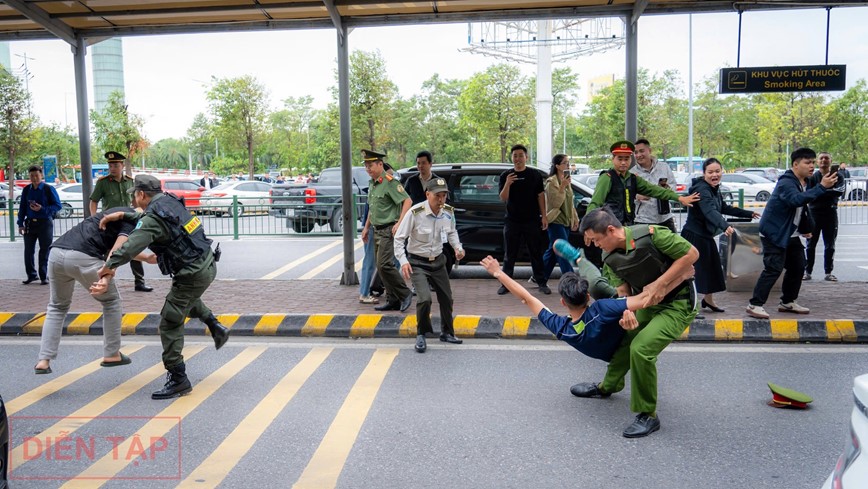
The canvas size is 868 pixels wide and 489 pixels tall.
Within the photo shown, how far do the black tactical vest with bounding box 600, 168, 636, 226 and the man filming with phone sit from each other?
0.63 meters

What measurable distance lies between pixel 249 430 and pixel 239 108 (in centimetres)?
4065

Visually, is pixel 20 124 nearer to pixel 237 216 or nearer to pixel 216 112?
pixel 216 112

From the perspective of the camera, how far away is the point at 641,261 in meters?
4.69

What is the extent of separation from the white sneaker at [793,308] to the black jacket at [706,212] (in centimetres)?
113

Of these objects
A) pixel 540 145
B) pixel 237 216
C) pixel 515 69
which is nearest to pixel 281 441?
pixel 237 216

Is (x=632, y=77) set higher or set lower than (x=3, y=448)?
higher

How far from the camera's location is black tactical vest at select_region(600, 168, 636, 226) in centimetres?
733

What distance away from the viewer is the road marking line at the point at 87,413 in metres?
4.38

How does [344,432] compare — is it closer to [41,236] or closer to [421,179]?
[421,179]

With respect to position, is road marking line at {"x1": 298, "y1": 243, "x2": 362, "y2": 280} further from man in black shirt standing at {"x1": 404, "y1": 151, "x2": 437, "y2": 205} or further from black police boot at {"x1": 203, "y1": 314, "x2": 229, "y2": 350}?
black police boot at {"x1": 203, "y1": 314, "x2": 229, "y2": 350}

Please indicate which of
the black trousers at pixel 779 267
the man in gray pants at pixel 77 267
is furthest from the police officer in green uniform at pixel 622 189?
the man in gray pants at pixel 77 267

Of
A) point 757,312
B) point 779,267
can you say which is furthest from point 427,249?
point 779,267

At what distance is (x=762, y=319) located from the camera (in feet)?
24.5

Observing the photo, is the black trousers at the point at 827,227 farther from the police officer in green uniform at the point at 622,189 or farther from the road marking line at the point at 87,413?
the road marking line at the point at 87,413
